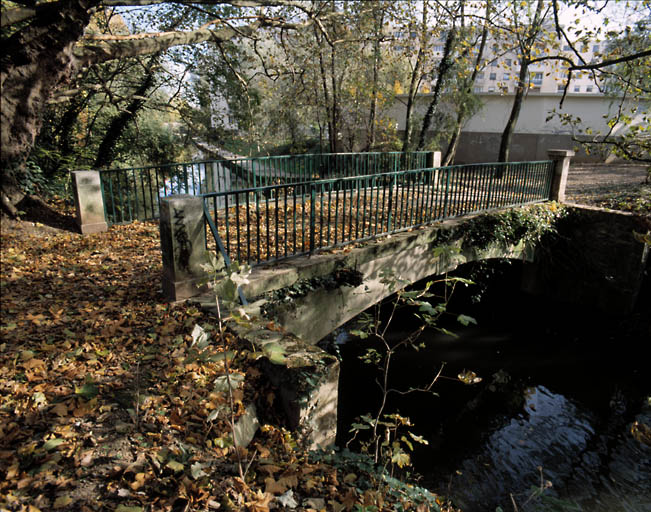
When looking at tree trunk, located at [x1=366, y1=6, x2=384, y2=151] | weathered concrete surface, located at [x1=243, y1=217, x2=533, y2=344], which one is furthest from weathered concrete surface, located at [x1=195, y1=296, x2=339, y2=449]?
tree trunk, located at [x1=366, y1=6, x2=384, y2=151]

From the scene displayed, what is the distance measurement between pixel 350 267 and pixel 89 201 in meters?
5.39

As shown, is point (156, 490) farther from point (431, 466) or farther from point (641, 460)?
point (641, 460)

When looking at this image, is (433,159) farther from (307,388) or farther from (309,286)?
(307,388)

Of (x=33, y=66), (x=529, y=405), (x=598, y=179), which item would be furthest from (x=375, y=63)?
(x=33, y=66)

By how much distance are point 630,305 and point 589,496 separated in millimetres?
6416

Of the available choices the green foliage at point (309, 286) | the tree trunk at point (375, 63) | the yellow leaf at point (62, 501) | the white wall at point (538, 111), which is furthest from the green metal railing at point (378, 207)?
the white wall at point (538, 111)

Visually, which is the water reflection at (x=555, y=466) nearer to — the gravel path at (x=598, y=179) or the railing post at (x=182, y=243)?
the railing post at (x=182, y=243)

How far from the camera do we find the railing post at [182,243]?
15.1 ft

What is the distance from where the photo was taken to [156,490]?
251cm

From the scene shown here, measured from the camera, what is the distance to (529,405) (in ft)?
25.2

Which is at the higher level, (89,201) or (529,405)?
(89,201)

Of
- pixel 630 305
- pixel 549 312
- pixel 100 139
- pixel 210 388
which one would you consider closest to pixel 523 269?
pixel 549 312

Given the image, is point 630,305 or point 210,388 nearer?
point 210,388

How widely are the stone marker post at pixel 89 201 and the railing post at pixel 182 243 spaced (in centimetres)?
417
